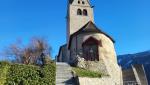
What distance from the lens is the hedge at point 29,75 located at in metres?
28.9

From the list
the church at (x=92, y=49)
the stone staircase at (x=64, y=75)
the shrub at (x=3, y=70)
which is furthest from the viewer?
the church at (x=92, y=49)

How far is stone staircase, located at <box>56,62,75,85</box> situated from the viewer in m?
30.8

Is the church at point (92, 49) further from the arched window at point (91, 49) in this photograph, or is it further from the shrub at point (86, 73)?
the shrub at point (86, 73)

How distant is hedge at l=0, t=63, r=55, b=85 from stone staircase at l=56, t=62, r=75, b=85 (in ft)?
2.81

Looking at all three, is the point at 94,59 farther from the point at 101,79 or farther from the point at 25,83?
the point at 25,83

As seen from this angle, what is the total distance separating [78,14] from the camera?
54531mm

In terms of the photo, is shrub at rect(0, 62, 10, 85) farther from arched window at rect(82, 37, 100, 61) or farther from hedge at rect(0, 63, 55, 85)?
arched window at rect(82, 37, 100, 61)

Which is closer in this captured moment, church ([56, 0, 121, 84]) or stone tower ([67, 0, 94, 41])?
church ([56, 0, 121, 84])

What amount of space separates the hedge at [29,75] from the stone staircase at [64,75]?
2.81 ft

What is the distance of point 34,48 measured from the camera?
55250 millimetres

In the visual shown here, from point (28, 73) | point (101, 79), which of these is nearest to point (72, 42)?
point (101, 79)

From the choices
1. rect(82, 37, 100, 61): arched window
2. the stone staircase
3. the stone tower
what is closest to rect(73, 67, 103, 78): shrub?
the stone staircase

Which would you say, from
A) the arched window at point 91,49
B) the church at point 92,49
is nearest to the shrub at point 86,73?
the church at point 92,49

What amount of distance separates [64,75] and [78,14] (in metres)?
24.0
